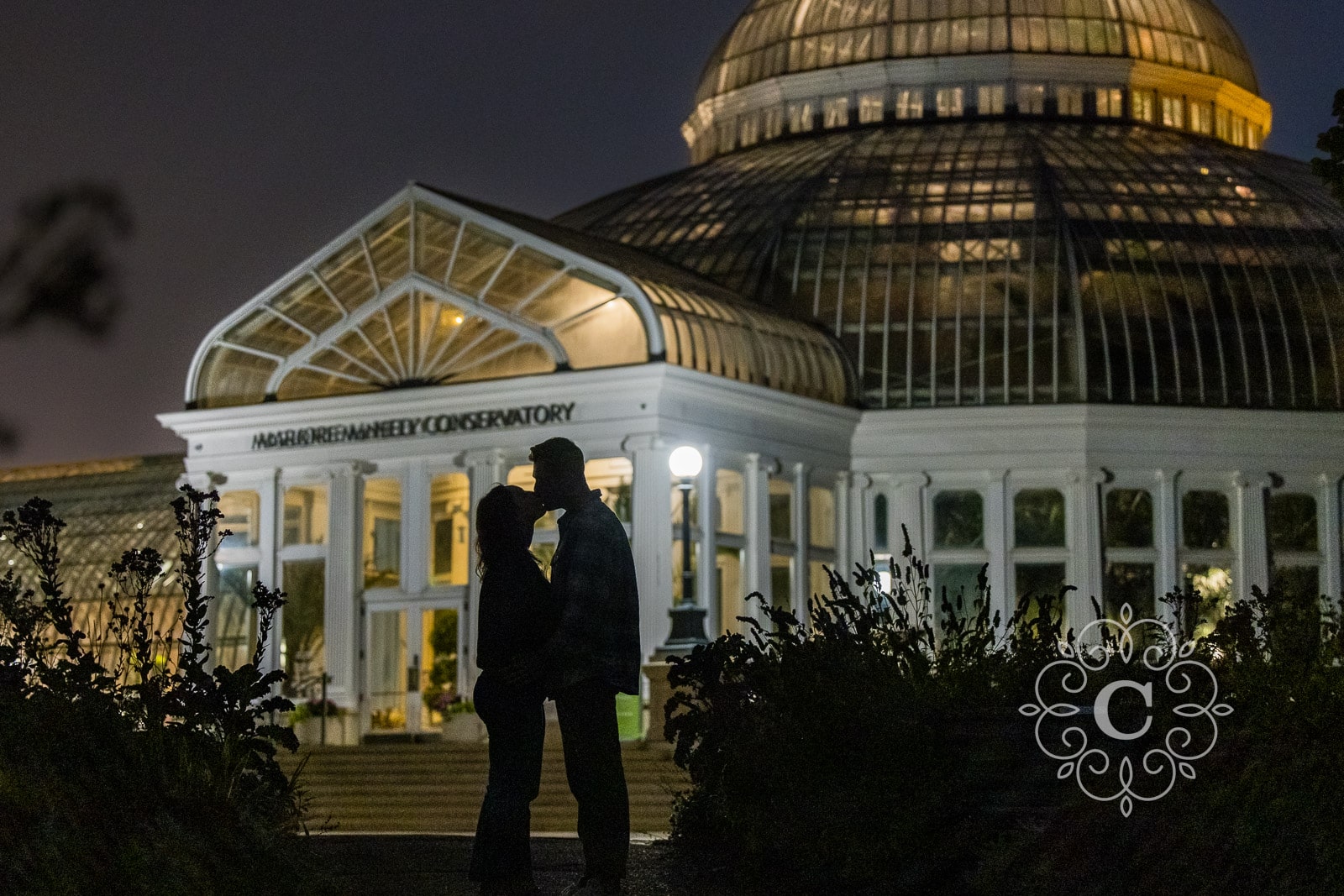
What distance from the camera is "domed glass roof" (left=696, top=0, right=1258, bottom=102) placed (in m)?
53.6

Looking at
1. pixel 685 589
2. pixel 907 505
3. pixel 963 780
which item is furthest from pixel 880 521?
pixel 963 780

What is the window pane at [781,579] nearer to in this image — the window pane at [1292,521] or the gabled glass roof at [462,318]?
the gabled glass roof at [462,318]

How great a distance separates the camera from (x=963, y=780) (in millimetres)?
14820

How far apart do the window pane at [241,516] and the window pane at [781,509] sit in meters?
9.57

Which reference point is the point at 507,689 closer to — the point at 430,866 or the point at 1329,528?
the point at 430,866

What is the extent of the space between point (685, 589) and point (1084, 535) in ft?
47.9

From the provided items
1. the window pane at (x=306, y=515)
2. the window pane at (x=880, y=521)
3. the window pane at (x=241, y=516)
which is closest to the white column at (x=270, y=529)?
the window pane at (x=306, y=515)

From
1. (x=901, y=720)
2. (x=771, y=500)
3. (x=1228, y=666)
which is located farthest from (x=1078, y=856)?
(x=771, y=500)

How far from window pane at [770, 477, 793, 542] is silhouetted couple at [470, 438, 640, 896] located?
29.9 meters

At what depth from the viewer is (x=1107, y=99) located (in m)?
53.0

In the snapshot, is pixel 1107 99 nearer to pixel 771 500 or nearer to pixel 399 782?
pixel 771 500

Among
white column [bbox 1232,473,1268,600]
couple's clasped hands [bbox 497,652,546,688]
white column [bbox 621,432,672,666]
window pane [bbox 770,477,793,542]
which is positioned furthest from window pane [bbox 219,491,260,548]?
couple's clasped hands [bbox 497,652,546,688]

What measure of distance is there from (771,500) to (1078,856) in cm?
2977

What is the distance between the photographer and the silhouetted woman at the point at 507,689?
42.9 ft
